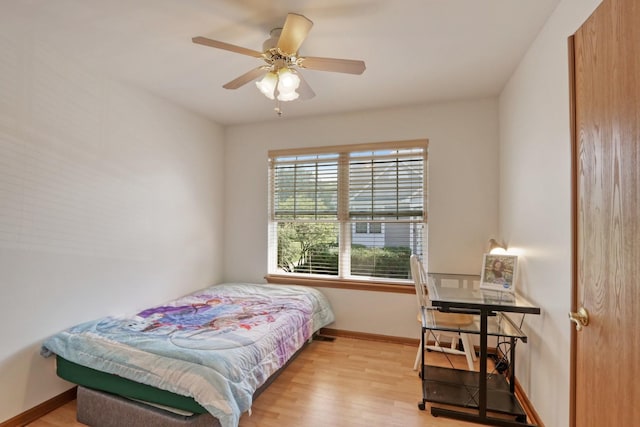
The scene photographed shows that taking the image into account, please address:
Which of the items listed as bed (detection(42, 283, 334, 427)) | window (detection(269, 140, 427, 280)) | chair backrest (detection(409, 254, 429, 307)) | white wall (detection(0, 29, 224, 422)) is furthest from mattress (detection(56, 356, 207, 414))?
window (detection(269, 140, 427, 280))

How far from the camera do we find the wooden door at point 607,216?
3.00 ft

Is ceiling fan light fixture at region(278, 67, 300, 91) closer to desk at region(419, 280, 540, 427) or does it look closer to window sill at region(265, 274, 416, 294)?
desk at region(419, 280, 540, 427)

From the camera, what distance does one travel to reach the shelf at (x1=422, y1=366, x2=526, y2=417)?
6.54ft

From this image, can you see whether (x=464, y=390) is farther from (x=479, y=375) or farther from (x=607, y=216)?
(x=607, y=216)

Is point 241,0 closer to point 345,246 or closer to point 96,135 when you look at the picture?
point 96,135

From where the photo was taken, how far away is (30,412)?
1944 mm

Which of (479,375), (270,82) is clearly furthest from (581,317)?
(270,82)

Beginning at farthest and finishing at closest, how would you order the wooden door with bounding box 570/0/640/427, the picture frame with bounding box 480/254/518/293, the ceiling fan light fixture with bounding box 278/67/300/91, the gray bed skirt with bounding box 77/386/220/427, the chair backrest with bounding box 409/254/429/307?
the chair backrest with bounding box 409/254/429/307 < the picture frame with bounding box 480/254/518/293 < the ceiling fan light fixture with bounding box 278/67/300/91 < the gray bed skirt with bounding box 77/386/220/427 < the wooden door with bounding box 570/0/640/427

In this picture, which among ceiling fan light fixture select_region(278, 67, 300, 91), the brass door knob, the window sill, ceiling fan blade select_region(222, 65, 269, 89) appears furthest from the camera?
the window sill

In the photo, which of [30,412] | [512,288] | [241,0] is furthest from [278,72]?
[30,412]

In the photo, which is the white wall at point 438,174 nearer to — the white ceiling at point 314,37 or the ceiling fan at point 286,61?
the white ceiling at point 314,37

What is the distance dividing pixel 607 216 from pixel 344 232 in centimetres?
250

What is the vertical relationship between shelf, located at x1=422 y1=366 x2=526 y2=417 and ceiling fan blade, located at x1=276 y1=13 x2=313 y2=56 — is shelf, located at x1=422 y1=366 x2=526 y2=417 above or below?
below

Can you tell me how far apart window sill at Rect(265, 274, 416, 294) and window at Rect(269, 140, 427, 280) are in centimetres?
9
